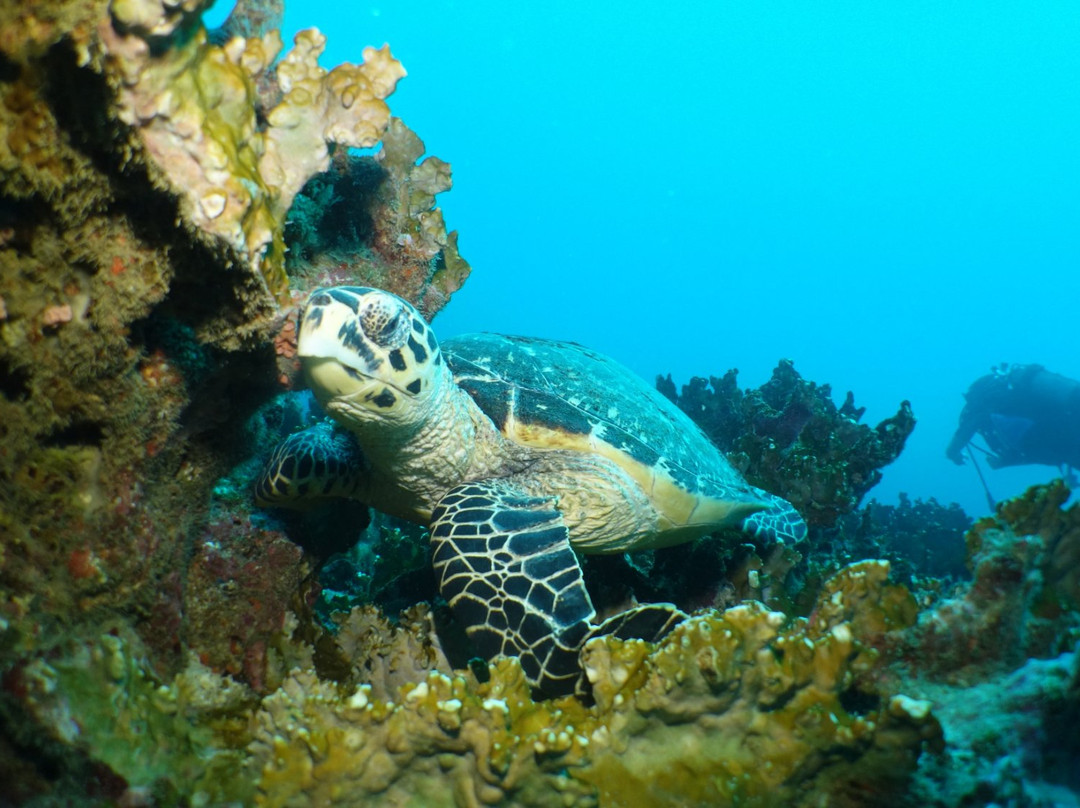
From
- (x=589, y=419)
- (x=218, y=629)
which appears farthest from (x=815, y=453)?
(x=218, y=629)

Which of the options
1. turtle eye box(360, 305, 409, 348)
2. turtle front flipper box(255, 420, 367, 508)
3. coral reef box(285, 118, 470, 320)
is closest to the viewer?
turtle eye box(360, 305, 409, 348)

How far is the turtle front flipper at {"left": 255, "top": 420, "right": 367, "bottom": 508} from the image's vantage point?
269 cm

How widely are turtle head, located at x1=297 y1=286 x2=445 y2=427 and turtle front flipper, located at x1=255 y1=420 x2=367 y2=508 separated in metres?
0.39

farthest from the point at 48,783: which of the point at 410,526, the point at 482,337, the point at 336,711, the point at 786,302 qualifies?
the point at 786,302

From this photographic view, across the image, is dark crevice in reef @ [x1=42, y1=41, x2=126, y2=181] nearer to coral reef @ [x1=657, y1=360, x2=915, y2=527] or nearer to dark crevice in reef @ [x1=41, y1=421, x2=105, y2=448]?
dark crevice in reef @ [x1=41, y1=421, x2=105, y2=448]

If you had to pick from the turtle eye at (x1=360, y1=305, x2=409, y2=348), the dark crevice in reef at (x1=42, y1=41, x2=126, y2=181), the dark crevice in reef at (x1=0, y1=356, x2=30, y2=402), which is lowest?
the dark crevice in reef at (x1=0, y1=356, x2=30, y2=402)

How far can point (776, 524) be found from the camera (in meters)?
4.36

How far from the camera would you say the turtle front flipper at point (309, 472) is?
2.69m

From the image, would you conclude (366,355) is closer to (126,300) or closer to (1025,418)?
(126,300)

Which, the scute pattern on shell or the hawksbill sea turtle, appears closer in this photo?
the hawksbill sea turtle

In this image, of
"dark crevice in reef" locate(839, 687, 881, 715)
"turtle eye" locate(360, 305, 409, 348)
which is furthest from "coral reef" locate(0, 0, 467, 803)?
"dark crevice in reef" locate(839, 687, 881, 715)

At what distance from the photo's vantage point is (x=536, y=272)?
127m

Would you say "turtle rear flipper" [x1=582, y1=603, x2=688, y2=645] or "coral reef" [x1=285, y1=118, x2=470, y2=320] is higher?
"coral reef" [x1=285, y1=118, x2=470, y2=320]

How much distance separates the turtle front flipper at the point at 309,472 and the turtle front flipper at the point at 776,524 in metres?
2.90
